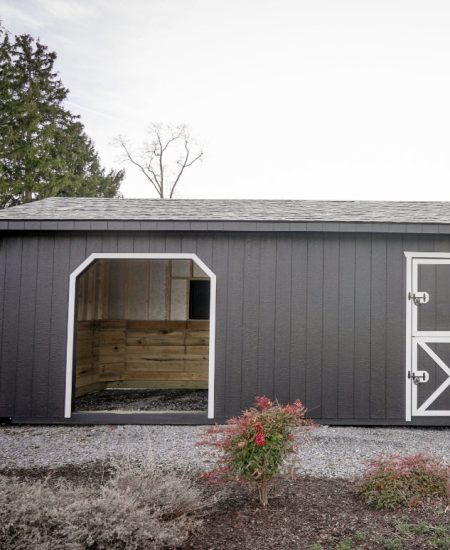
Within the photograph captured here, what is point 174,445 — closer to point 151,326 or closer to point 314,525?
point 314,525

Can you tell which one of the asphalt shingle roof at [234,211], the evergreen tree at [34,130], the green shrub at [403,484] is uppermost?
the evergreen tree at [34,130]

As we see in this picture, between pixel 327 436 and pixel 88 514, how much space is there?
3338mm

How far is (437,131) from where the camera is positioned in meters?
19.1

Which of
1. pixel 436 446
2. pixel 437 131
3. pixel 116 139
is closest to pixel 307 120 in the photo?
pixel 437 131

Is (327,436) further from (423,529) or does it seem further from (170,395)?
(170,395)

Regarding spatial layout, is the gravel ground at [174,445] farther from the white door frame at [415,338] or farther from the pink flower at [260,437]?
the pink flower at [260,437]

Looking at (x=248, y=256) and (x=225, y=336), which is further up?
(x=248, y=256)

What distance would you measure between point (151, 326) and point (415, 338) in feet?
16.1

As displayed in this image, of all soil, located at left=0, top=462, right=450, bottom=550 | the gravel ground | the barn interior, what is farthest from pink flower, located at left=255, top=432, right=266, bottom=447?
the barn interior

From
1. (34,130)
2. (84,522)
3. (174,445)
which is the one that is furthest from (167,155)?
(84,522)

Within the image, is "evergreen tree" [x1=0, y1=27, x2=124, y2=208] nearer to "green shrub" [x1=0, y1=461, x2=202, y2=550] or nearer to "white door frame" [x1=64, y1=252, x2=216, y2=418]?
"white door frame" [x1=64, y1=252, x2=216, y2=418]

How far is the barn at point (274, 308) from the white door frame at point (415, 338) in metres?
0.01

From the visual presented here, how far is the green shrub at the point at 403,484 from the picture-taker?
3316 millimetres

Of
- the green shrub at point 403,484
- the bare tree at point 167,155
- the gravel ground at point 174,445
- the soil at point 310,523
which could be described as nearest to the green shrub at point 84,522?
the soil at point 310,523
